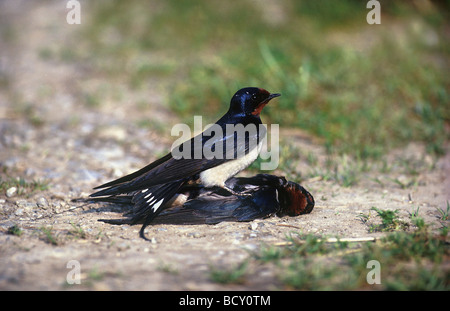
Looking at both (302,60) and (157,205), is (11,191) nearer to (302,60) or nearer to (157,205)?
(157,205)

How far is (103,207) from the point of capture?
3719 mm

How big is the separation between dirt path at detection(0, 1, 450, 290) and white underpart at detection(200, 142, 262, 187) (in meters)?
0.40

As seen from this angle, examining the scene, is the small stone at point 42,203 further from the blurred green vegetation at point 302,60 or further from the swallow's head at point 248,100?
the blurred green vegetation at point 302,60

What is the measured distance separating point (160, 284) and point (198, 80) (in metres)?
4.00

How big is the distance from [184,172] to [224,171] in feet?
1.05

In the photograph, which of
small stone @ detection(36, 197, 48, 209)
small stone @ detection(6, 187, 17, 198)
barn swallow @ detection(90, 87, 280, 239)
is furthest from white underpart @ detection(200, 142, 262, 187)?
small stone @ detection(6, 187, 17, 198)

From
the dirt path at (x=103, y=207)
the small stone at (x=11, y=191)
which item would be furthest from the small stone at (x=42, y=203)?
the small stone at (x=11, y=191)

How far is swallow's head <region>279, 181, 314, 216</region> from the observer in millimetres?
3480

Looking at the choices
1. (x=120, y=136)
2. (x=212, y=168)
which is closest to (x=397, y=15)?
(x=120, y=136)

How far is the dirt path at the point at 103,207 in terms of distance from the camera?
8.82 feet

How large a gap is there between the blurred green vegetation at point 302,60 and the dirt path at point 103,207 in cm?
32

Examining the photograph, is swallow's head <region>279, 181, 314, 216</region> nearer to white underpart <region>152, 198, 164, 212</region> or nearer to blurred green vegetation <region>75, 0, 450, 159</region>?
white underpart <region>152, 198, 164, 212</region>

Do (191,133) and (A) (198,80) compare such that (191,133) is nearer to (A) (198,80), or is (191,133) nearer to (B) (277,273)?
(A) (198,80)

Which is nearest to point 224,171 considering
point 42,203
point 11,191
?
point 42,203
